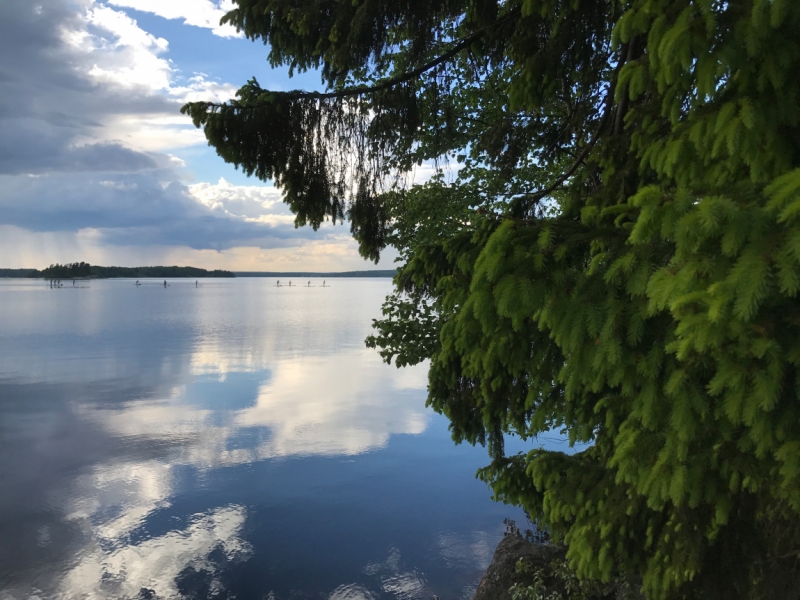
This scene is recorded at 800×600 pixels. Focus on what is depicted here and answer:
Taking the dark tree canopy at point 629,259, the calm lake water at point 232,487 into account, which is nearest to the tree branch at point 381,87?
the dark tree canopy at point 629,259

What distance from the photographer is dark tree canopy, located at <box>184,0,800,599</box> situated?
1.72 metres

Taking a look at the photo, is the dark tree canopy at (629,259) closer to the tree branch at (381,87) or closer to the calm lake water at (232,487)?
the tree branch at (381,87)

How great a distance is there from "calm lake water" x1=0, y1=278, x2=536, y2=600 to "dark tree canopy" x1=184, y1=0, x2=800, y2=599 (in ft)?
21.7

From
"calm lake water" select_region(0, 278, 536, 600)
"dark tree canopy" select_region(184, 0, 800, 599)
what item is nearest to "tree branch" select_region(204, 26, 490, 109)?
"dark tree canopy" select_region(184, 0, 800, 599)

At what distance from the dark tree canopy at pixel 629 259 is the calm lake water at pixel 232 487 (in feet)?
21.7

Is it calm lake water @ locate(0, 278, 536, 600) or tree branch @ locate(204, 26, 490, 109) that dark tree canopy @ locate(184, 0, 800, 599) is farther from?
calm lake water @ locate(0, 278, 536, 600)

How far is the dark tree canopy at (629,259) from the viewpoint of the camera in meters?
1.72

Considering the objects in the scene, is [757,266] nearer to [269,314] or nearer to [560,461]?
[560,461]

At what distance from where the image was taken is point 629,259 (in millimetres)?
2035

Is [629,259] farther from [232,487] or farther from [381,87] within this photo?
[232,487]

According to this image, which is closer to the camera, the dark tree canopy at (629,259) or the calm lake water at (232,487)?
the dark tree canopy at (629,259)

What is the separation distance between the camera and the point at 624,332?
2129 millimetres

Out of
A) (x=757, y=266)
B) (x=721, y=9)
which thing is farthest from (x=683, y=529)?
(x=721, y=9)

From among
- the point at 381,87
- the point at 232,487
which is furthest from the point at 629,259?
the point at 232,487
